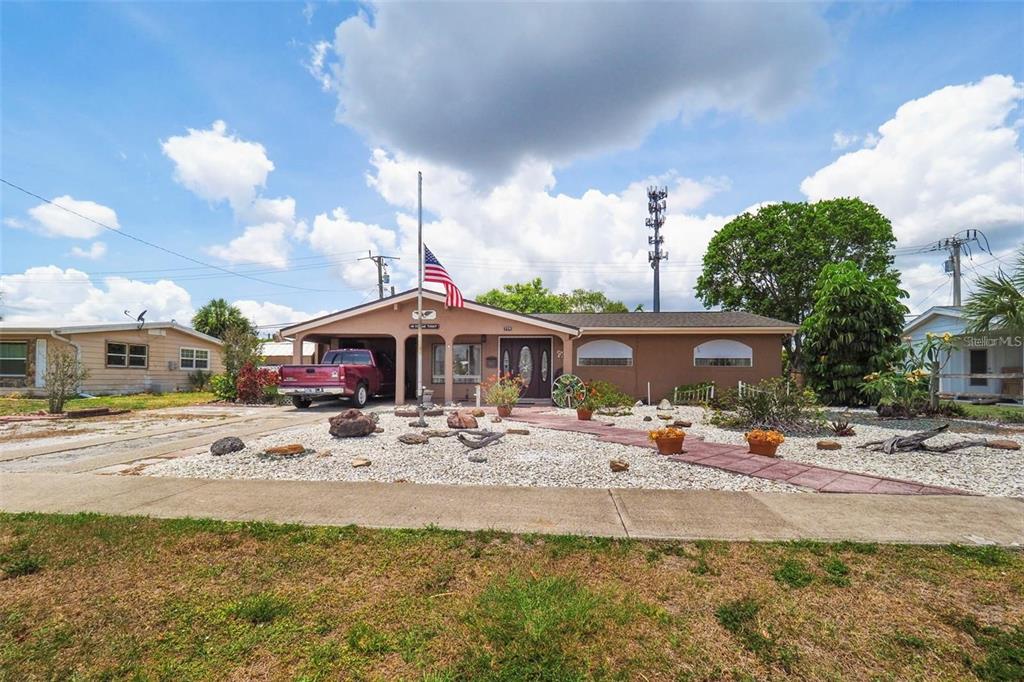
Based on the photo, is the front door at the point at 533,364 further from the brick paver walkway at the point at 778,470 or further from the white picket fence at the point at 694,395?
the brick paver walkway at the point at 778,470

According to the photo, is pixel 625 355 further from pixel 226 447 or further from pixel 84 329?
pixel 84 329

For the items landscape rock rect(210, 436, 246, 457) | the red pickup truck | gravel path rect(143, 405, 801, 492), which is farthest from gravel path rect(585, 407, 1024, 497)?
the red pickup truck

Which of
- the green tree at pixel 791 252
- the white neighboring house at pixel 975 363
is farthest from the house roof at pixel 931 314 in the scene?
the green tree at pixel 791 252

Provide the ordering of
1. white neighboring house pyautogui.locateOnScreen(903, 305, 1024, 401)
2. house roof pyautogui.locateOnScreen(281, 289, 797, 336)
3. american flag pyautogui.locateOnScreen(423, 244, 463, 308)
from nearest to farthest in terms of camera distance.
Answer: american flag pyautogui.locateOnScreen(423, 244, 463, 308) → house roof pyautogui.locateOnScreen(281, 289, 797, 336) → white neighboring house pyautogui.locateOnScreen(903, 305, 1024, 401)

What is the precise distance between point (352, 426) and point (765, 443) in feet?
22.1

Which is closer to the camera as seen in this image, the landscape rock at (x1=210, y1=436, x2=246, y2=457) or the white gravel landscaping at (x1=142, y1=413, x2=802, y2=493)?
the white gravel landscaping at (x1=142, y1=413, x2=802, y2=493)

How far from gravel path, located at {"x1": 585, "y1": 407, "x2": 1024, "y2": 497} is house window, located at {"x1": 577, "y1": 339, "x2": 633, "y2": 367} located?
7.44 meters

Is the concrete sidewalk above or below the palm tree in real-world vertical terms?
below

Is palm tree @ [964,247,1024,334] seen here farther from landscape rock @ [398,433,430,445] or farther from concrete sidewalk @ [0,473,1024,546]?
landscape rock @ [398,433,430,445]

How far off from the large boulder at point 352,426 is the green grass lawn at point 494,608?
4.57 m

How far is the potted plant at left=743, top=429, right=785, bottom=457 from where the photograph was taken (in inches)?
267

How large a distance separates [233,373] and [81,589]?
16890 mm

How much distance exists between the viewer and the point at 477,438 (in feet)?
25.6

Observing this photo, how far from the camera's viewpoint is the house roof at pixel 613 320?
15.3 m
